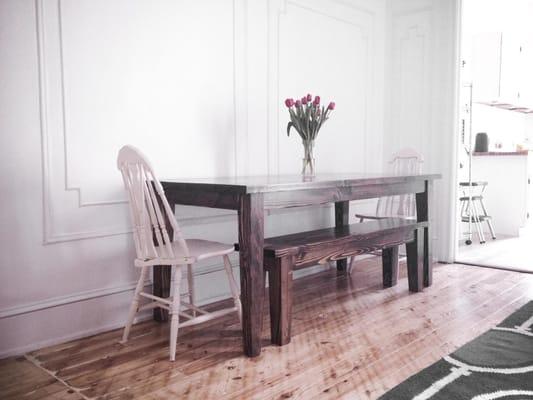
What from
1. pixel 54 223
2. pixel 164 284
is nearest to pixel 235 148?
pixel 164 284

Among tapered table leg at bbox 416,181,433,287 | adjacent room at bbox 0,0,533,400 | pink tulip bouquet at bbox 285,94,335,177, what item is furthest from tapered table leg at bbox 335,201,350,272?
pink tulip bouquet at bbox 285,94,335,177

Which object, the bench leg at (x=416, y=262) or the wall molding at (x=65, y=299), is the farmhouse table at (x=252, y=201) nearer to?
the wall molding at (x=65, y=299)

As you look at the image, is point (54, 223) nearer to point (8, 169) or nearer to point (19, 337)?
point (8, 169)

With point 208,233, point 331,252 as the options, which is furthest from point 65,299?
point 331,252

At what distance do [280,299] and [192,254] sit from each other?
48 cm

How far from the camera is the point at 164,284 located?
2.80 m

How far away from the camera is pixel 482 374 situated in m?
2.08

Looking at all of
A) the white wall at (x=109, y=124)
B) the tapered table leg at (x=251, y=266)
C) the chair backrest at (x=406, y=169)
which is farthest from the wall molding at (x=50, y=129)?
the chair backrest at (x=406, y=169)

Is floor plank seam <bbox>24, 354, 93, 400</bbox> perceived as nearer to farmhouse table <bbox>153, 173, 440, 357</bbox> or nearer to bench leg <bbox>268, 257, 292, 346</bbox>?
farmhouse table <bbox>153, 173, 440, 357</bbox>

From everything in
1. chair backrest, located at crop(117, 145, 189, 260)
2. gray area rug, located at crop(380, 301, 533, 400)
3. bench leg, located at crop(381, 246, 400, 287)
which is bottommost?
gray area rug, located at crop(380, 301, 533, 400)

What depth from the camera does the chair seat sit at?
2.30 meters

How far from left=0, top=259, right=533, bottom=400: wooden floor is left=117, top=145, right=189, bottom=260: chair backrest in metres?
0.49

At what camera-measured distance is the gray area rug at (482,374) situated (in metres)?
1.91

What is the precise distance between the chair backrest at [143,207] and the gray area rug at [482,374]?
1.13 metres
